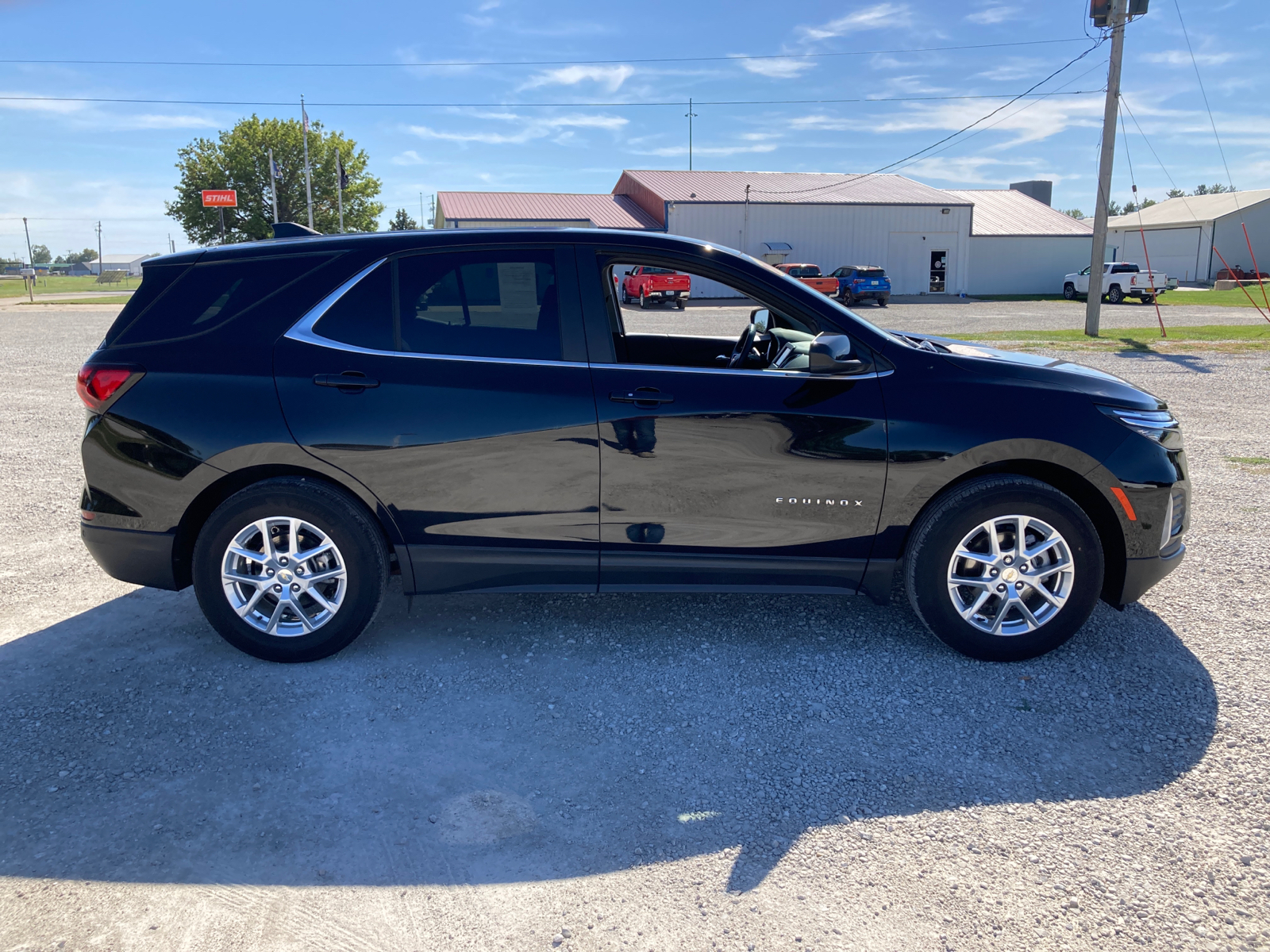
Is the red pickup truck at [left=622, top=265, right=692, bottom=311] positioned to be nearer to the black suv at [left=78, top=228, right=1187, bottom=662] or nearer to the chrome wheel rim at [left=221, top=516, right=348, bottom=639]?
the black suv at [left=78, top=228, right=1187, bottom=662]

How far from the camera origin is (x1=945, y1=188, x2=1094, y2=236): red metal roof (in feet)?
169

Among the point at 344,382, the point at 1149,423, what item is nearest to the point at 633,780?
the point at 344,382

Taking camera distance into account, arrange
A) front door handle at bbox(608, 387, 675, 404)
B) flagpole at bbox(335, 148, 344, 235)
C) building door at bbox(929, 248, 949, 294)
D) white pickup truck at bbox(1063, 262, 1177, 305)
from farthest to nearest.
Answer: building door at bbox(929, 248, 949, 294) < flagpole at bbox(335, 148, 344, 235) < white pickup truck at bbox(1063, 262, 1177, 305) < front door handle at bbox(608, 387, 675, 404)

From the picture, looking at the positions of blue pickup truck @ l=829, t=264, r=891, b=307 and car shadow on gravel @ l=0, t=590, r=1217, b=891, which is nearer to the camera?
car shadow on gravel @ l=0, t=590, r=1217, b=891

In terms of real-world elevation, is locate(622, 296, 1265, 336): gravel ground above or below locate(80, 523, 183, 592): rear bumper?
above

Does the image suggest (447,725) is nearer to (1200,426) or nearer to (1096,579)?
(1096,579)

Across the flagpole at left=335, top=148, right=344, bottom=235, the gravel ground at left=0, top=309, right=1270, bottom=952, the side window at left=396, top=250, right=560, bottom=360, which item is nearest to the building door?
the flagpole at left=335, top=148, right=344, bottom=235

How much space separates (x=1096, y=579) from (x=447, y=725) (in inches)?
109

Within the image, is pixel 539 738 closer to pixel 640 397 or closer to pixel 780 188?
pixel 640 397

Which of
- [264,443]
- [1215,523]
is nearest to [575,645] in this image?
[264,443]

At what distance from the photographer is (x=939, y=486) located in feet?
12.4

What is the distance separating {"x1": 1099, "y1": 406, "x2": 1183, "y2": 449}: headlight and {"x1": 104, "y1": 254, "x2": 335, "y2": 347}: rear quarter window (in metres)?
3.48

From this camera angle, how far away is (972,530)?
377 cm

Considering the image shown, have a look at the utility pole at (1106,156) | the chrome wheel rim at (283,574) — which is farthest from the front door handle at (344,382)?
the utility pole at (1106,156)
